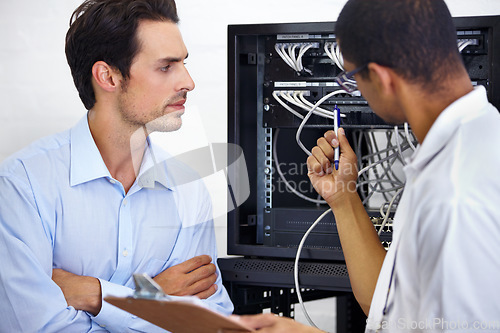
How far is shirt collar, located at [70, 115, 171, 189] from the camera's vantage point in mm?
1308

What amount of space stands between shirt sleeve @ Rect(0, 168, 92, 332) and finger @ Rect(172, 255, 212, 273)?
0.78ft

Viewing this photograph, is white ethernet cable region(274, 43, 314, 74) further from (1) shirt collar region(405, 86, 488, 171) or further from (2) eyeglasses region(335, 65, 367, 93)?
(1) shirt collar region(405, 86, 488, 171)

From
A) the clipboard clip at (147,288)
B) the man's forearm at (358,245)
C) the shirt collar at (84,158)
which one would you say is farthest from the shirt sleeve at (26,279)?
the man's forearm at (358,245)

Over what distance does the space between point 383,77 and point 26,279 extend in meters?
0.82

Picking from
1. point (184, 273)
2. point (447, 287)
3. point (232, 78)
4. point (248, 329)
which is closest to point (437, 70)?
point (447, 287)

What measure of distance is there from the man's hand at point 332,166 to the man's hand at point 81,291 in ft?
1.78

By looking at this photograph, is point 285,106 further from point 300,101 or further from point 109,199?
point 109,199

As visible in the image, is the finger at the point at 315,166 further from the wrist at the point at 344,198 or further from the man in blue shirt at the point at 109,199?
the man in blue shirt at the point at 109,199

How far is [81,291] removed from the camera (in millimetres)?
1226

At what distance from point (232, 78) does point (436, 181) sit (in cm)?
69

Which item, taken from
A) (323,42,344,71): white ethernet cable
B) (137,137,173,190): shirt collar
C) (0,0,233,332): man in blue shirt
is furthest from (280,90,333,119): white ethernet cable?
(137,137,173,190): shirt collar

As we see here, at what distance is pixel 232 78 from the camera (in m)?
1.35

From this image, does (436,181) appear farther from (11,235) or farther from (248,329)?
(11,235)

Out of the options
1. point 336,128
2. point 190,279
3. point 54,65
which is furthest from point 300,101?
point 54,65
